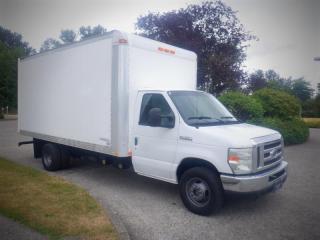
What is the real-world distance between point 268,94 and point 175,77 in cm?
1032

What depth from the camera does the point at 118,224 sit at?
5113mm

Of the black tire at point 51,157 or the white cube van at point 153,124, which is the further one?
the black tire at point 51,157

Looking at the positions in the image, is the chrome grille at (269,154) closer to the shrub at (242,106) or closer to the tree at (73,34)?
the shrub at (242,106)

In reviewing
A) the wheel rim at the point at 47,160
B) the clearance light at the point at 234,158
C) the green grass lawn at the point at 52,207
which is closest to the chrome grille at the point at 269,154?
the clearance light at the point at 234,158

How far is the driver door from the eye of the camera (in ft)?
20.2

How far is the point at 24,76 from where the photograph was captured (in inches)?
403

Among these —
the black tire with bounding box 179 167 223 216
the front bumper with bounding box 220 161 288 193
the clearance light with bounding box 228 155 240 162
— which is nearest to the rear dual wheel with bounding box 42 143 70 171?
the black tire with bounding box 179 167 223 216

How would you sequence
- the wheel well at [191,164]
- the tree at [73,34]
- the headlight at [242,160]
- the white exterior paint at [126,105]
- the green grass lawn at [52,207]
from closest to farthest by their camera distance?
the green grass lawn at [52,207] → the headlight at [242,160] → the wheel well at [191,164] → the white exterior paint at [126,105] → the tree at [73,34]

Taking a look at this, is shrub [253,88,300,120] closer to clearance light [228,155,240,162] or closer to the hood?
the hood

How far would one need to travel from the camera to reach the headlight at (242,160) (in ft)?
17.2

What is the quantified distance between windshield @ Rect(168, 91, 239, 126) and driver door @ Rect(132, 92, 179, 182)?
224 mm

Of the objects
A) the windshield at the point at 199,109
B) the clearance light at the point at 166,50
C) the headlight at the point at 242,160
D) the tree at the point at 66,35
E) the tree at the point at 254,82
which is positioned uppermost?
the tree at the point at 66,35

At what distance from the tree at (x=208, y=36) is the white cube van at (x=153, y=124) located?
12372mm

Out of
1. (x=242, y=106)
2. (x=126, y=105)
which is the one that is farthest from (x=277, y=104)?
(x=126, y=105)
